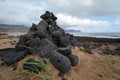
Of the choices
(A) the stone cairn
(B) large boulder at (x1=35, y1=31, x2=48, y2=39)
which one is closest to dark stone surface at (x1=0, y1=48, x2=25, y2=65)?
(A) the stone cairn

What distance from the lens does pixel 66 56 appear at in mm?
7414

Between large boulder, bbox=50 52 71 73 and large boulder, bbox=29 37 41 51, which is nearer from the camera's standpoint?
large boulder, bbox=50 52 71 73

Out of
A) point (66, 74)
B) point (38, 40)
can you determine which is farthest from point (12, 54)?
point (66, 74)

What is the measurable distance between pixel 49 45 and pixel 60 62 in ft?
2.77

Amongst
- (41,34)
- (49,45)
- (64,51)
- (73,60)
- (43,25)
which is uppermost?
(43,25)

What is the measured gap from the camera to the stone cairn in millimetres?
6906

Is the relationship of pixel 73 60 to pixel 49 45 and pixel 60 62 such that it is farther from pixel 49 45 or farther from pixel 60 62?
pixel 49 45

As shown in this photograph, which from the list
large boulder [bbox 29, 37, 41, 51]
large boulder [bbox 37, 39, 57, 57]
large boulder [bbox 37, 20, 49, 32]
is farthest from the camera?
large boulder [bbox 37, 20, 49, 32]

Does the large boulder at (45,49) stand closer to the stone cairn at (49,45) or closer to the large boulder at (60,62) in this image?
the stone cairn at (49,45)

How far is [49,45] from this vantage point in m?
7.44

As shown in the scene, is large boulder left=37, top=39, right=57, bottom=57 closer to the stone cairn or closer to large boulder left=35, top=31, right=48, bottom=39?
the stone cairn

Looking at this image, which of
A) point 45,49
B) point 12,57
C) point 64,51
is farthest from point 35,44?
point 64,51

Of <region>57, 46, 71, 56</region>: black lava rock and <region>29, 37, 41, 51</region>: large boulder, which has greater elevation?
<region>29, 37, 41, 51</region>: large boulder

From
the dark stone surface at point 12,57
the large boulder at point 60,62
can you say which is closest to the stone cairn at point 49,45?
the large boulder at point 60,62
